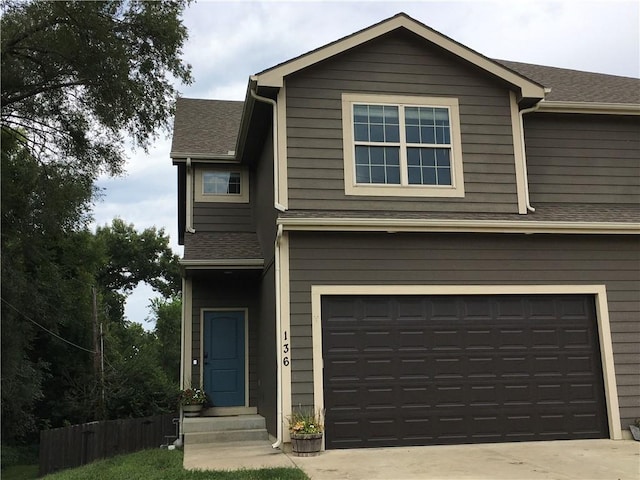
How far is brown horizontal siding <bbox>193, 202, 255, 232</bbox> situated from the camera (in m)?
12.2

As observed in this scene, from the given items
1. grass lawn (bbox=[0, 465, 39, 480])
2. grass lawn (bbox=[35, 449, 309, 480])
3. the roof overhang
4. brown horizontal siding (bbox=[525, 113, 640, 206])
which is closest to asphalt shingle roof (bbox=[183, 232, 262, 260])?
the roof overhang

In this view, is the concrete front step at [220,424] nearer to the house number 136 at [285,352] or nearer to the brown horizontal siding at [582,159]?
the house number 136 at [285,352]

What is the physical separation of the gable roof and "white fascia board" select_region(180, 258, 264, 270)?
8.33 ft

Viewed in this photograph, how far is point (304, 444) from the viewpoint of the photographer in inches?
293

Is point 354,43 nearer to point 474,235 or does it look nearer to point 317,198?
point 317,198

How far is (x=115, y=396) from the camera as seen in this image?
1828cm

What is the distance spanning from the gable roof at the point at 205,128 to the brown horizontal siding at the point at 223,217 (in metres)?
1.02

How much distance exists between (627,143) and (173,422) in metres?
10.6

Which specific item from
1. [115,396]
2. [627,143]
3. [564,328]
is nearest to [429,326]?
[564,328]

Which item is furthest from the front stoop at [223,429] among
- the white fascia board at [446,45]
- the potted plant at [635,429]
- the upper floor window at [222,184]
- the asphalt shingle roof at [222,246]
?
the white fascia board at [446,45]

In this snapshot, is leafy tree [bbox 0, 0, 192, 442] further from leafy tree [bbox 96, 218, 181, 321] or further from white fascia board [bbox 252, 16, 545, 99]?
leafy tree [bbox 96, 218, 181, 321]

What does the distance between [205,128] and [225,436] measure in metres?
7.24

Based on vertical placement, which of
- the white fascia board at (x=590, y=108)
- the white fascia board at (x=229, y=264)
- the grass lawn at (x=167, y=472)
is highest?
the white fascia board at (x=590, y=108)

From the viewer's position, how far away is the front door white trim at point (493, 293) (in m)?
8.05
